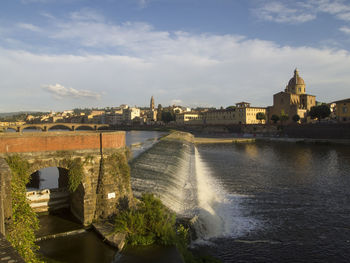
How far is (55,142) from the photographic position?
12133mm

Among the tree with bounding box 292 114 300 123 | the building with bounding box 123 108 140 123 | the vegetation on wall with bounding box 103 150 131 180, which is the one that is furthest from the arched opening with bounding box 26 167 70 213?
the building with bounding box 123 108 140 123

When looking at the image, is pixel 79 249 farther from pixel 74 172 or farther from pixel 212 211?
pixel 212 211

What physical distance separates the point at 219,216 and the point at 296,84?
366 feet

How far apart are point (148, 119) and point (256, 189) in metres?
151

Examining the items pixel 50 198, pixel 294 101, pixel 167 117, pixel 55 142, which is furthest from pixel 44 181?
pixel 167 117

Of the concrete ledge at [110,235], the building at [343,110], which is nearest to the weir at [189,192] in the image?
the concrete ledge at [110,235]

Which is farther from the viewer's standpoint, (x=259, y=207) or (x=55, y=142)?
(x=259, y=207)

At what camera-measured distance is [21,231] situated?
818cm

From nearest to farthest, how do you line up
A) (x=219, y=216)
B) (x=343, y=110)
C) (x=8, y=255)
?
(x=8, y=255) → (x=219, y=216) → (x=343, y=110)

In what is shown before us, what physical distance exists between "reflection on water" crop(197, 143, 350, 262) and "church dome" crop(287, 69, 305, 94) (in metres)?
88.5

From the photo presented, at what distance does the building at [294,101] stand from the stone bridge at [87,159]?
318ft

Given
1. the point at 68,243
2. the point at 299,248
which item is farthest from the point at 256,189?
the point at 68,243

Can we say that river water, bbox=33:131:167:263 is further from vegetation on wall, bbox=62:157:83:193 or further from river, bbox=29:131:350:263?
vegetation on wall, bbox=62:157:83:193

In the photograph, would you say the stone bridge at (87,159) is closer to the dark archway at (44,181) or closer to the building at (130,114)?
the dark archway at (44,181)
